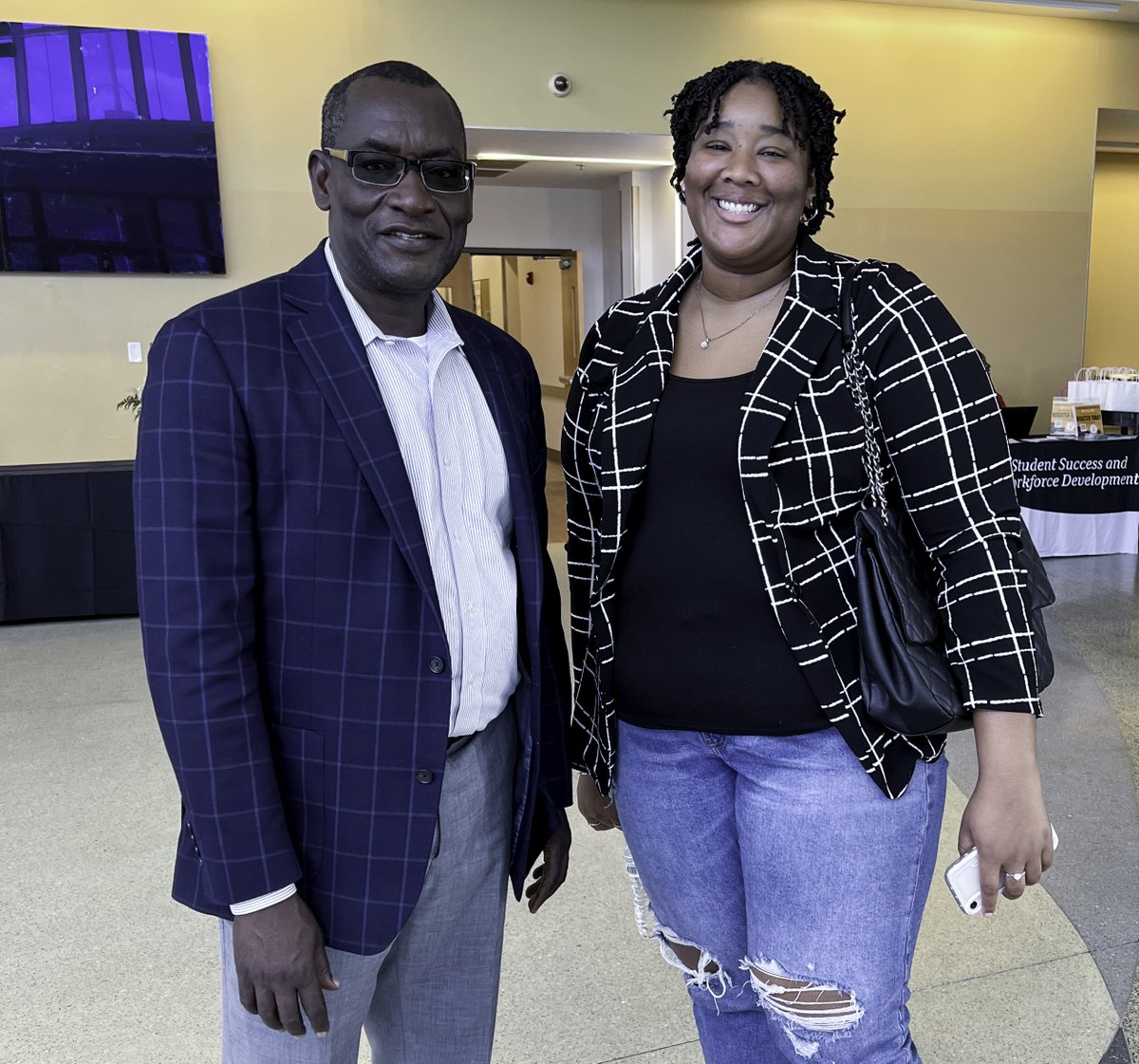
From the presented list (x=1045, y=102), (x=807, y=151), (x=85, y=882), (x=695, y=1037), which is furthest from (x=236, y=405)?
(x=1045, y=102)

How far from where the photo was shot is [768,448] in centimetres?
129

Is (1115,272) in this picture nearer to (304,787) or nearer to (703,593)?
(703,593)

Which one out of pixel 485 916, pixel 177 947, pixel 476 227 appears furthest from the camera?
pixel 476 227

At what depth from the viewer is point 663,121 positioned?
7344 millimetres

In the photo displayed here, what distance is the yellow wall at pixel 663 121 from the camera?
654cm

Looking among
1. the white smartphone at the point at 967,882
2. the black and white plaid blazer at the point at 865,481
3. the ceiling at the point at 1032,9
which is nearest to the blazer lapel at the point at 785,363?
the black and white plaid blazer at the point at 865,481

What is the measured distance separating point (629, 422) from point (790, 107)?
48 cm

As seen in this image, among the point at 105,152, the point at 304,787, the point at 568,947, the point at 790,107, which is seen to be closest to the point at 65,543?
the point at 105,152

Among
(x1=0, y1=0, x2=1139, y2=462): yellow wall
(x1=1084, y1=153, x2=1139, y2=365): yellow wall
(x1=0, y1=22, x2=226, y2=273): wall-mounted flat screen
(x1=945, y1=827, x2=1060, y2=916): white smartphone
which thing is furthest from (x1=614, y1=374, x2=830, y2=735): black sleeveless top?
(x1=1084, y1=153, x2=1139, y2=365): yellow wall

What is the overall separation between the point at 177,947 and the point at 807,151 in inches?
87.5

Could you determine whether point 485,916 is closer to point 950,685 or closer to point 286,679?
point 286,679

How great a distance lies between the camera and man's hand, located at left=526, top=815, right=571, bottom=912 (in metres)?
1.52

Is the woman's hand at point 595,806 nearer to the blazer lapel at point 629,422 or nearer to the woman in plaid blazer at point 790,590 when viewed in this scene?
the woman in plaid blazer at point 790,590

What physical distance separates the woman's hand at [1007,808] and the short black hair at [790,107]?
72cm
